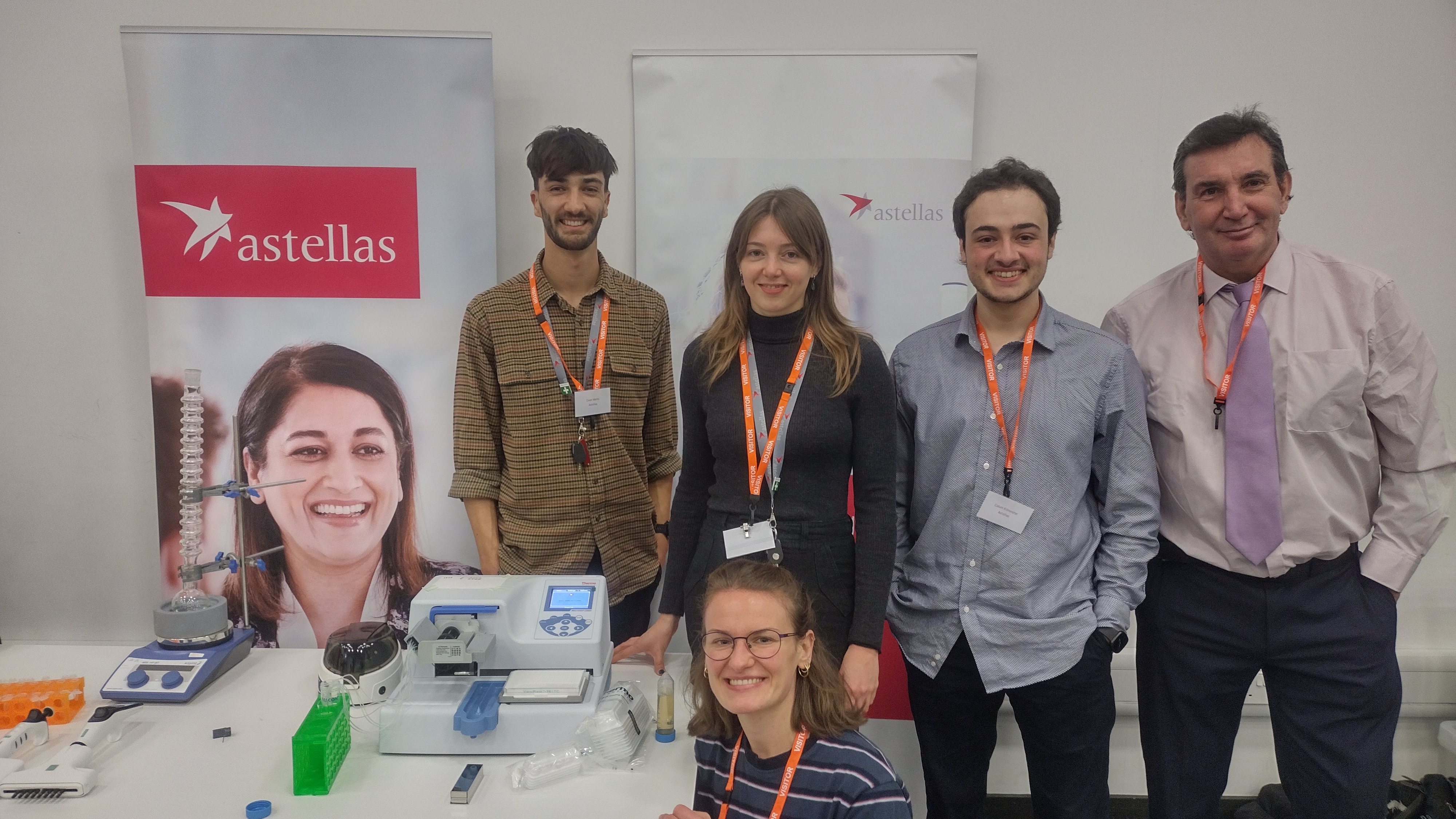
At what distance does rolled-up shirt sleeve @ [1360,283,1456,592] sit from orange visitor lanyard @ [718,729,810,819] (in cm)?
135

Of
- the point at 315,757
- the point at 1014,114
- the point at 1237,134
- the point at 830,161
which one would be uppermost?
the point at 1014,114

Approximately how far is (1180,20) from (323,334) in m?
3.14

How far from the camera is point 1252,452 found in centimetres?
170

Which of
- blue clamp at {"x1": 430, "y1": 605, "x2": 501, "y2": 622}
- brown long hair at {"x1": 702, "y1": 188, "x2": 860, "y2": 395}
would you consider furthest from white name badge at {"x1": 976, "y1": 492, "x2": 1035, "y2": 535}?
blue clamp at {"x1": 430, "y1": 605, "x2": 501, "y2": 622}

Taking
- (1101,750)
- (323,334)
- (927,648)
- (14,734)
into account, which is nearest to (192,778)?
(14,734)

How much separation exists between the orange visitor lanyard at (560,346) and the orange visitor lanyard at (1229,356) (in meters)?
1.49

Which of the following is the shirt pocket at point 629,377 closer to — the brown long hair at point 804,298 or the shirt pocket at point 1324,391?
the brown long hair at point 804,298

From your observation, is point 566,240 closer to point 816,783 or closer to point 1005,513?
point 1005,513

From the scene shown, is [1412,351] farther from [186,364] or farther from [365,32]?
[186,364]

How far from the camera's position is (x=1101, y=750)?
1656 mm

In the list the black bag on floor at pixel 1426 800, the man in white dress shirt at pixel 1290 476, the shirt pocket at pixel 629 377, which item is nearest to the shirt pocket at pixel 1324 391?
the man in white dress shirt at pixel 1290 476

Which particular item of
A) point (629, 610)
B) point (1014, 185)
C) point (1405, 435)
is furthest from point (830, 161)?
point (1405, 435)

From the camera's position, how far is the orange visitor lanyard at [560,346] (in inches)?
85.1

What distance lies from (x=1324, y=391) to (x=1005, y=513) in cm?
75
